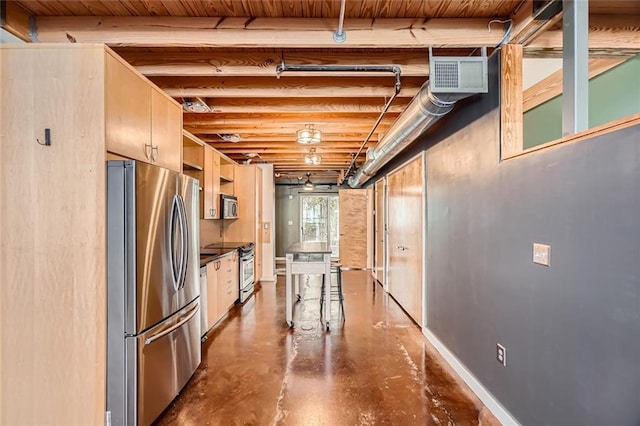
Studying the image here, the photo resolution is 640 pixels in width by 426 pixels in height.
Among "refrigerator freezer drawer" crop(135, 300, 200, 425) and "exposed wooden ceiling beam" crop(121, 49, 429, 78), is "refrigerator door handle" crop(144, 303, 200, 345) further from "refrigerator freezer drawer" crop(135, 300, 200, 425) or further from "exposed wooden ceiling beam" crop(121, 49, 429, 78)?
"exposed wooden ceiling beam" crop(121, 49, 429, 78)

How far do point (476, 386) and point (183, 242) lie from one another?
8.19 feet

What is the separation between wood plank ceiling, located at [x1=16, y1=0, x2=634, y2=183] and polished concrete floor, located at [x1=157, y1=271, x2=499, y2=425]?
8.31 ft

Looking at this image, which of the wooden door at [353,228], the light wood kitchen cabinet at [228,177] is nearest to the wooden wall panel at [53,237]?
the light wood kitchen cabinet at [228,177]

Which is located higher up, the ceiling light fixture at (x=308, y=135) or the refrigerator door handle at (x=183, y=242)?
the ceiling light fixture at (x=308, y=135)

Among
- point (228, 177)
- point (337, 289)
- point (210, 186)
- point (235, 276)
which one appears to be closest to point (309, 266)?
point (337, 289)

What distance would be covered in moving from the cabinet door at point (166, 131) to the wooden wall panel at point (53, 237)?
1.75ft

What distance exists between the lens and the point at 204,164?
4.17m

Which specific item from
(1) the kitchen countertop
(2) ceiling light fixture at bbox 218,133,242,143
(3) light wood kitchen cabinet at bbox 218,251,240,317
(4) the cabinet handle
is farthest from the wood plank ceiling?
(3) light wood kitchen cabinet at bbox 218,251,240,317

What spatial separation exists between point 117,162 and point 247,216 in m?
4.02

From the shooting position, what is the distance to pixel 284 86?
287 cm

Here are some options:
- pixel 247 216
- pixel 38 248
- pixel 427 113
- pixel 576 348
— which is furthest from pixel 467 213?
pixel 247 216

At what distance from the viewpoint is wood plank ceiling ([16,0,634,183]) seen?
1973 mm

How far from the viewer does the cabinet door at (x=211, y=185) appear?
421cm

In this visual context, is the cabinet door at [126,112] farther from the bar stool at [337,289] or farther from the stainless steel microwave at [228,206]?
the bar stool at [337,289]
